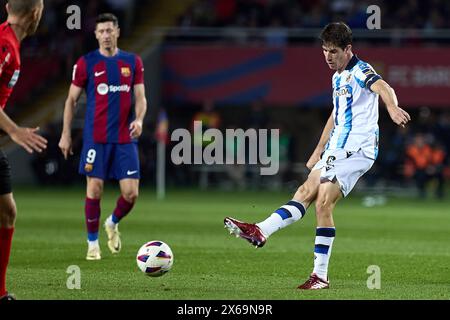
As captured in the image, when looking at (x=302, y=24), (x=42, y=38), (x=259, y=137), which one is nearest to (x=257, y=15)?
(x=302, y=24)

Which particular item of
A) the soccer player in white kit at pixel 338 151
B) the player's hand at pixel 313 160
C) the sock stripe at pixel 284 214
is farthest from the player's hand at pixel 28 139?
the player's hand at pixel 313 160

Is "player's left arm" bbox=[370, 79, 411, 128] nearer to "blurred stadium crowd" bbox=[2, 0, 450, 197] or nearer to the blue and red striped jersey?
the blue and red striped jersey

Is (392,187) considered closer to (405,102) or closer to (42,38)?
(405,102)

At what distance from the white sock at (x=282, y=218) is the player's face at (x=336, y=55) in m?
1.26

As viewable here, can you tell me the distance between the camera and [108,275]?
33.7 ft

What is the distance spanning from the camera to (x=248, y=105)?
3092 cm

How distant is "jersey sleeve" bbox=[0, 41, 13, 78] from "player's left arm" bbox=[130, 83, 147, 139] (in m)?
3.68

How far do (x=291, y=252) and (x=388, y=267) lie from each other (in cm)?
193

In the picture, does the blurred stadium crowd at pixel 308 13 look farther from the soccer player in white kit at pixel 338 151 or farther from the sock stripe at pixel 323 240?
the sock stripe at pixel 323 240

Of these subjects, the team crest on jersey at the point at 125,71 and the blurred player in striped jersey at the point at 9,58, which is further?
the team crest on jersey at the point at 125,71

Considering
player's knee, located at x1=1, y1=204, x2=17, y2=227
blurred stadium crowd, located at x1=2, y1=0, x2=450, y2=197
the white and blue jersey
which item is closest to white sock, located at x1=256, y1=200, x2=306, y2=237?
the white and blue jersey

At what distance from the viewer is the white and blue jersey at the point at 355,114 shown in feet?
31.4

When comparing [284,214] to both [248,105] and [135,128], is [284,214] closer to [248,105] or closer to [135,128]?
[135,128]

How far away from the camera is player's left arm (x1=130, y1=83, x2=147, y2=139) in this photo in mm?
11812
